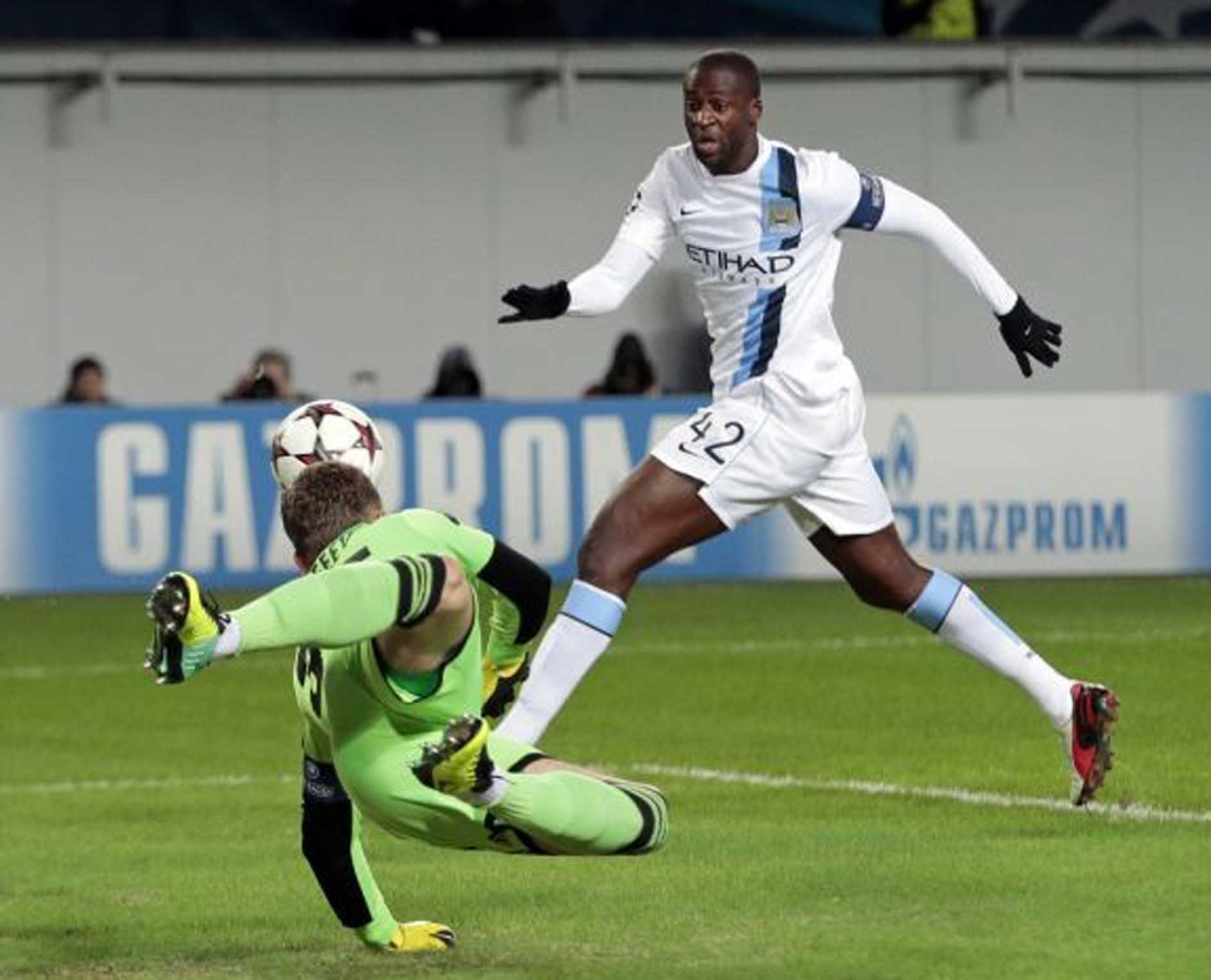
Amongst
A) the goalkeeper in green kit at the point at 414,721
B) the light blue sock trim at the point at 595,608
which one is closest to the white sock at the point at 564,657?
the light blue sock trim at the point at 595,608

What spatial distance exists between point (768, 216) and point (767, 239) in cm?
8

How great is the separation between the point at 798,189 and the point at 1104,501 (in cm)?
1194

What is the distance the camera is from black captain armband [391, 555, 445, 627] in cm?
736

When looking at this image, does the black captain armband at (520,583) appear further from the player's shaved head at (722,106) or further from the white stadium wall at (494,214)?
the white stadium wall at (494,214)

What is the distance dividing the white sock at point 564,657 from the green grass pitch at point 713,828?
Answer: 45 centimetres

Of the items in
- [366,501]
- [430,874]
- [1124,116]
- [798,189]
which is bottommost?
[430,874]

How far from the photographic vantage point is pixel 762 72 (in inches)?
1109

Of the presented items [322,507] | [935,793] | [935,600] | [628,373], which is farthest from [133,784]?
[628,373]

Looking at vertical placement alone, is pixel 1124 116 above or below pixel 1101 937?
above

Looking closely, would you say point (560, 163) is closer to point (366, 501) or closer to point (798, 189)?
point (798, 189)

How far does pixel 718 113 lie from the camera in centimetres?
1112

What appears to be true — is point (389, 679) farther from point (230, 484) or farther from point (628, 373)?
point (628, 373)

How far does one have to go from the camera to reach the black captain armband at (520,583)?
8.51m

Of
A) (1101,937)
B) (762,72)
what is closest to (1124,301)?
(762,72)
